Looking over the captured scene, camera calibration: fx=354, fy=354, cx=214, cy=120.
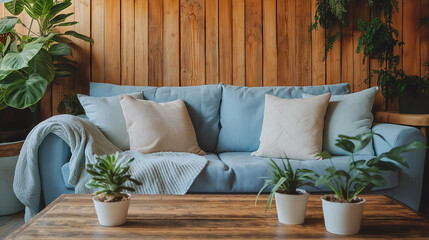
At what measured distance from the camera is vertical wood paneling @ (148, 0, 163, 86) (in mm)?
2828

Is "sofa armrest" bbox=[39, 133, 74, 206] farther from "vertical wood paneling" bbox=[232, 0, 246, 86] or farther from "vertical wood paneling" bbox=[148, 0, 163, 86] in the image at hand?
"vertical wood paneling" bbox=[232, 0, 246, 86]

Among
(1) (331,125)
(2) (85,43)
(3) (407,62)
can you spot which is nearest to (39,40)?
(2) (85,43)

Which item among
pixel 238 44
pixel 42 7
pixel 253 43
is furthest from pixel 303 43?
pixel 42 7

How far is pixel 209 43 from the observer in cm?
285

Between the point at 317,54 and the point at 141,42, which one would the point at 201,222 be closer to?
the point at 141,42

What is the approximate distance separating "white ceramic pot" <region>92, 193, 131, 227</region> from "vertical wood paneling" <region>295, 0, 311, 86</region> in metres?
2.21

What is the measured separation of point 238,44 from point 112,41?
39.8 inches

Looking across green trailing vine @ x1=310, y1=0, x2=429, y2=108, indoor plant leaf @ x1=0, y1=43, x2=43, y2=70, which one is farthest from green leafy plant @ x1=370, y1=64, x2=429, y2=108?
indoor plant leaf @ x1=0, y1=43, x2=43, y2=70

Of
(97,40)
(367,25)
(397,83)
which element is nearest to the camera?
(397,83)

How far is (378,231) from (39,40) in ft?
7.02

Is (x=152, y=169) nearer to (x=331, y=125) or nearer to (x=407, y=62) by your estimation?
(x=331, y=125)

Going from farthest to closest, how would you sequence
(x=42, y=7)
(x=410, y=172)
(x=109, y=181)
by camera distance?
1. (x=42, y=7)
2. (x=410, y=172)
3. (x=109, y=181)

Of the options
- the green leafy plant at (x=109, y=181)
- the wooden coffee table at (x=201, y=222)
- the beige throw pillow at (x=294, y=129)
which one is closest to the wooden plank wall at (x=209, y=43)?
the beige throw pillow at (x=294, y=129)

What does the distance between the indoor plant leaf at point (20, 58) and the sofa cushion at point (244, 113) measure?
1.23 meters
